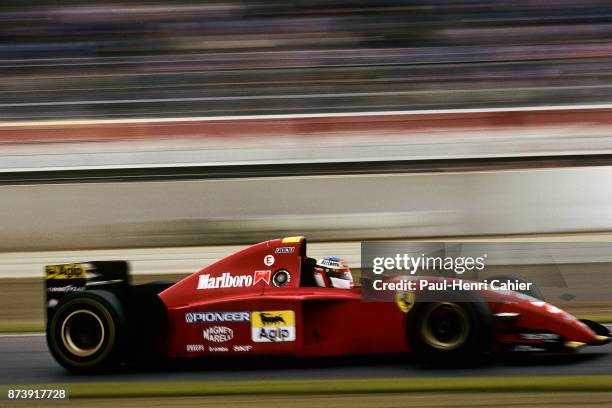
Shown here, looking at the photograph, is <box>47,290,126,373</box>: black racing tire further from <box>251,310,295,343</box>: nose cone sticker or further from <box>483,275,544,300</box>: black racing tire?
<box>483,275,544,300</box>: black racing tire

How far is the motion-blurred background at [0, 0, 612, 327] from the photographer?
1020 centimetres

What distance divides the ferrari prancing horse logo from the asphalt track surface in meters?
0.35

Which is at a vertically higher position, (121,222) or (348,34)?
(348,34)

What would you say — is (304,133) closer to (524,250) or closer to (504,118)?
(504,118)

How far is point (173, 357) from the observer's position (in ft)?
17.4

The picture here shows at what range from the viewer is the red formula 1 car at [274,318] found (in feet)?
15.5

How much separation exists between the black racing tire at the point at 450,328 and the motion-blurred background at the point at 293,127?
9.15 ft

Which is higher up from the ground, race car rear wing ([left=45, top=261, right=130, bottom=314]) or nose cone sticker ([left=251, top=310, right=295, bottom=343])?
race car rear wing ([left=45, top=261, right=130, bottom=314])

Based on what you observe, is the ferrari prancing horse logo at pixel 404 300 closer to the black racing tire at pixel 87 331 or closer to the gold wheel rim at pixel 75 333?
the black racing tire at pixel 87 331

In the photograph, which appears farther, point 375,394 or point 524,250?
point 524,250

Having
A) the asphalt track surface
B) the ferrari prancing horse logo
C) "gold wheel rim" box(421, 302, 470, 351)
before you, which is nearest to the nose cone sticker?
the asphalt track surface

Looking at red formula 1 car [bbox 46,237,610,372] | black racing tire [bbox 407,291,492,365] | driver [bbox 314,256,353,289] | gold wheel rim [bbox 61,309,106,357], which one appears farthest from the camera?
driver [bbox 314,256,353,289]

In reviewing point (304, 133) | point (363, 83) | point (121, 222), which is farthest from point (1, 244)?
point (363, 83)

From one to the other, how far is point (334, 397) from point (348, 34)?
9.98 meters
